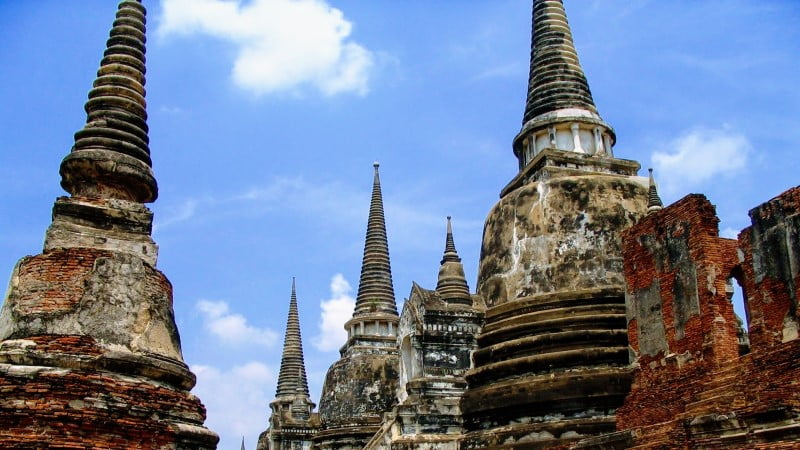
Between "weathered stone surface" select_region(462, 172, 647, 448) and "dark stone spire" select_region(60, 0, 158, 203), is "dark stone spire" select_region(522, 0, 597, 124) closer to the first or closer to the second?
"weathered stone surface" select_region(462, 172, 647, 448)

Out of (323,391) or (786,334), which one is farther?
(323,391)

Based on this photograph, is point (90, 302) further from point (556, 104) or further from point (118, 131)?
point (556, 104)

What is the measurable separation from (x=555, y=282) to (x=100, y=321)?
9.49 metres

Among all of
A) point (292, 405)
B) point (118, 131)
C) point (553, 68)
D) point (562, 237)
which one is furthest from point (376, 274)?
point (118, 131)

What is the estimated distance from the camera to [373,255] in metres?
29.4

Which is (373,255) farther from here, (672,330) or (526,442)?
(672,330)

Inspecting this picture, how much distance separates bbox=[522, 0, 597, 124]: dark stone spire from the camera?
18047mm

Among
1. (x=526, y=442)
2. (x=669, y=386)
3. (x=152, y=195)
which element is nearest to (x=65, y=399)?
Answer: (x=152, y=195)

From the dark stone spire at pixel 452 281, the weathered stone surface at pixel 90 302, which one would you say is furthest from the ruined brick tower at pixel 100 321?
the dark stone spire at pixel 452 281

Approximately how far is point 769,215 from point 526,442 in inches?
228

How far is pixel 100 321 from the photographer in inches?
278

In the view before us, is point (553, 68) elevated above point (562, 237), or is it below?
above

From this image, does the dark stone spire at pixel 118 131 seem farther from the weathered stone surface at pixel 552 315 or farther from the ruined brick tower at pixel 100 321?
the weathered stone surface at pixel 552 315

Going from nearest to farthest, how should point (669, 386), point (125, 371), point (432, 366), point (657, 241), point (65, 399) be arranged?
point (65, 399), point (125, 371), point (669, 386), point (657, 241), point (432, 366)
